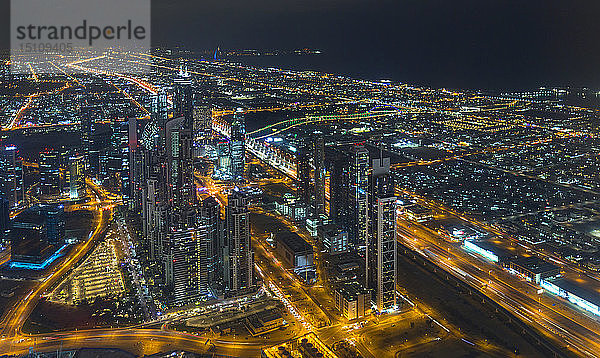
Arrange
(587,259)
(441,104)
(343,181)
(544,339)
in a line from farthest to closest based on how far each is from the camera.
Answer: (441,104) < (343,181) < (587,259) < (544,339)

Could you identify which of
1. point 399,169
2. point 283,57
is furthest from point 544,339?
point 283,57

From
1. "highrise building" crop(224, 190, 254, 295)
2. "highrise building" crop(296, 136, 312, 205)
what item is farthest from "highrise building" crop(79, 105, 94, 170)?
"highrise building" crop(224, 190, 254, 295)

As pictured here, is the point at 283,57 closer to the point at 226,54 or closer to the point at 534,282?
the point at 226,54

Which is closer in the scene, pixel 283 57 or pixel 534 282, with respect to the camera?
pixel 534 282

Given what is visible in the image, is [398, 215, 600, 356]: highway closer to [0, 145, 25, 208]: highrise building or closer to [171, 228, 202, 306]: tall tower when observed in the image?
[171, 228, 202, 306]: tall tower

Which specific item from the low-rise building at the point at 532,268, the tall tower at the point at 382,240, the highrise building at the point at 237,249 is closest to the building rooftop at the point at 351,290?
the tall tower at the point at 382,240

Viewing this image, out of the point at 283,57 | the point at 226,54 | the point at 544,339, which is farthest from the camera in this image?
the point at 283,57

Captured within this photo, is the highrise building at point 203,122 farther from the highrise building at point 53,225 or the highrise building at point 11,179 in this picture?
the highrise building at point 53,225

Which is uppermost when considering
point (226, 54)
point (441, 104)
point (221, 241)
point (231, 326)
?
point (226, 54)
